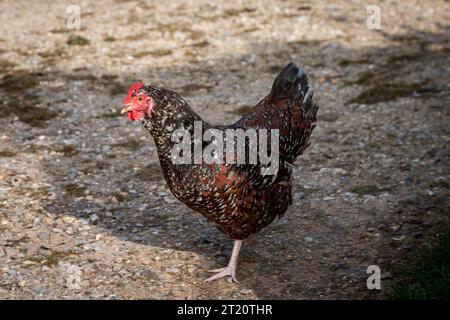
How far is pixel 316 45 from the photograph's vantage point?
15.0 metres

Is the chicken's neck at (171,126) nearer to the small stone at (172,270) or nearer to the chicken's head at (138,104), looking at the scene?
the chicken's head at (138,104)

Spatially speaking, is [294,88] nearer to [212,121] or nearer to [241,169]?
[241,169]

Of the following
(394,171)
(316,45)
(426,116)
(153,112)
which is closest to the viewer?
(153,112)

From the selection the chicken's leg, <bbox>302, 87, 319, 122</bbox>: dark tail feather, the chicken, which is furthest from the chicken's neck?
<bbox>302, 87, 319, 122</bbox>: dark tail feather

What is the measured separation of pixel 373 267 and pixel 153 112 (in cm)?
316

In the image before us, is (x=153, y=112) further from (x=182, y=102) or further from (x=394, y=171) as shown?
(x=394, y=171)

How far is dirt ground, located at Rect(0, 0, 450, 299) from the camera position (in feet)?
24.4

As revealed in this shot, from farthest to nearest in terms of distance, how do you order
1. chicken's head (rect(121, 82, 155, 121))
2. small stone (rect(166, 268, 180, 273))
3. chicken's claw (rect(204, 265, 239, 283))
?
small stone (rect(166, 268, 180, 273))
chicken's claw (rect(204, 265, 239, 283))
chicken's head (rect(121, 82, 155, 121))

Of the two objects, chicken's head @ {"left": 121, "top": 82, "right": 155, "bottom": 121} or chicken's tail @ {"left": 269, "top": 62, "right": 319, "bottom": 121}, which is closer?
chicken's head @ {"left": 121, "top": 82, "right": 155, "bottom": 121}

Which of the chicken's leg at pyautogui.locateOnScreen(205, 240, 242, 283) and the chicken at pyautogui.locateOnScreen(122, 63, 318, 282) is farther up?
the chicken at pyautogui.locateOnScreen(122, 63, 318, 282)

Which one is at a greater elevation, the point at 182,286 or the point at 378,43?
the point at 378,43

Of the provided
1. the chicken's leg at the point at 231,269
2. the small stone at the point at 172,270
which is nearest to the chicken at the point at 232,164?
the chicken's leg at the point at 231,269

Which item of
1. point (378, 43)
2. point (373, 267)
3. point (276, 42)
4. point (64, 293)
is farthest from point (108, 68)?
point (373, 267)

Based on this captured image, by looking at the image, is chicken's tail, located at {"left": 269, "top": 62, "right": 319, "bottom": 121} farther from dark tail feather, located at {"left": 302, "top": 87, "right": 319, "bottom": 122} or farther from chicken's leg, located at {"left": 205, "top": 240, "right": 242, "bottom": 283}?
chicken's leg, located at {"left": 205, "top": 240, "right": 242, "bottom": 283}
